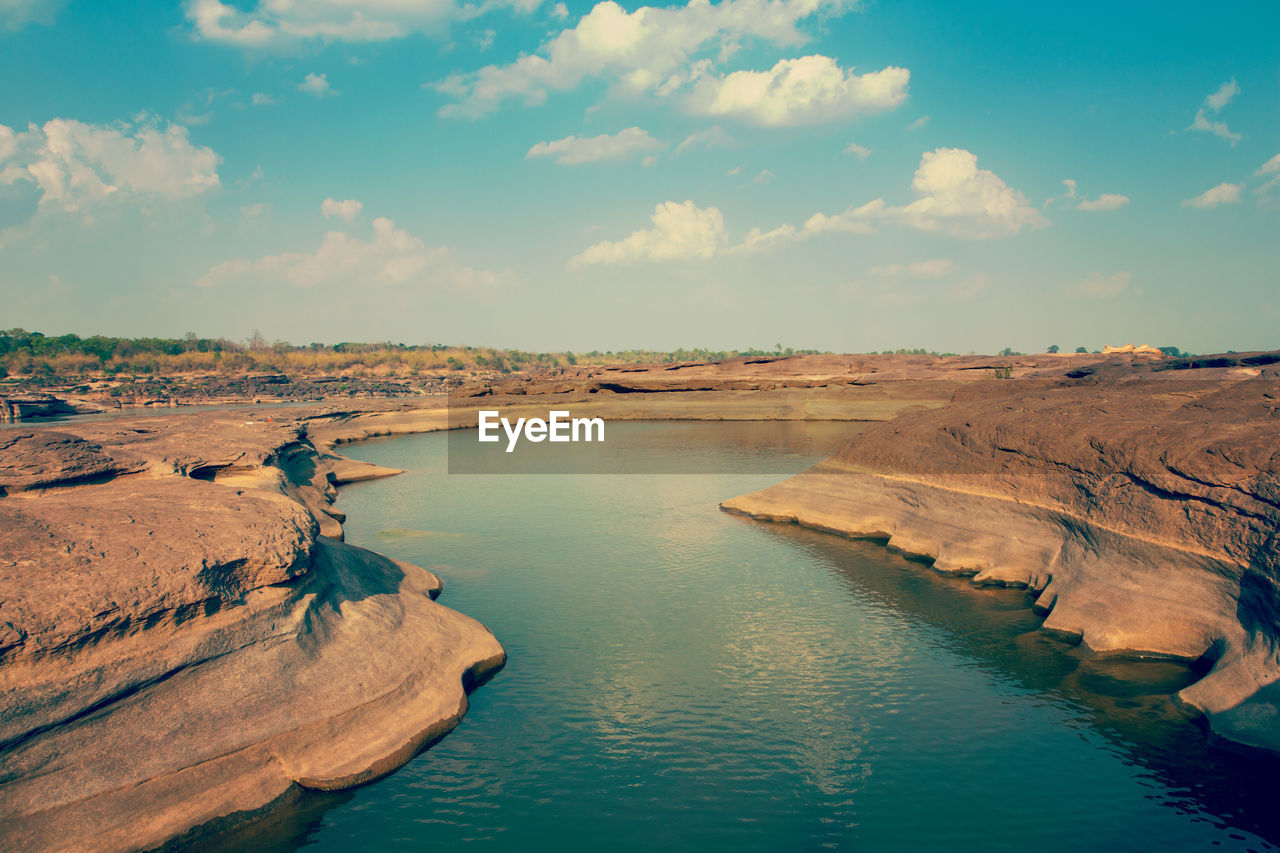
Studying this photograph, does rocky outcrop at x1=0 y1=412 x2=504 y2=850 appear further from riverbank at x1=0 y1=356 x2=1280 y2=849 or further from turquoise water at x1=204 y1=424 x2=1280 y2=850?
turquoise water at x1=204 y1=424 x2=1280 y2=850

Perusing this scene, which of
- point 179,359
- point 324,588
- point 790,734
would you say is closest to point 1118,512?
point 790,734

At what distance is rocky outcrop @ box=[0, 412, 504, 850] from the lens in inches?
336

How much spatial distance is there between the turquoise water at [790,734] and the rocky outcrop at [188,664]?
2.75 ft

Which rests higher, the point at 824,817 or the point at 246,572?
the point at 246,572

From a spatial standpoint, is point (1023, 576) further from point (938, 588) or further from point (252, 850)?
point (252, 850)

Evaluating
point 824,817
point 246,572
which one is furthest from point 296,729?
point 824,817

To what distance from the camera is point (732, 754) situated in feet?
36.0

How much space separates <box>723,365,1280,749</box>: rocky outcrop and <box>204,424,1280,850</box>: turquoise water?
879 mm

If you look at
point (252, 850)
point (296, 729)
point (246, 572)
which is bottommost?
point (252, 850)

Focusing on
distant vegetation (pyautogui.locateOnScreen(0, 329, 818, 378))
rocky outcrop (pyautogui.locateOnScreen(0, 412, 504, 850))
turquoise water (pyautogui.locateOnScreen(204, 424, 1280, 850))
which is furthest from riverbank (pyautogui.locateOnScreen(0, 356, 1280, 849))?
distant vegetation (pyautogui.locateOnScreen(0, 329, 818, 378))

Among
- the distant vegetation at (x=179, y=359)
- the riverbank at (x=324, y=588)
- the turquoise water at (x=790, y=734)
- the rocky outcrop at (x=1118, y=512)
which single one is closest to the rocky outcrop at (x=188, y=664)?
the riverbank at (x=324, y=588)

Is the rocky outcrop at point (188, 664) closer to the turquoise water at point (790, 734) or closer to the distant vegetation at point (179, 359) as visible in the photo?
the turquoise water at point (790, 734)

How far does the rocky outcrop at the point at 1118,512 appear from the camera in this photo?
12484 mm

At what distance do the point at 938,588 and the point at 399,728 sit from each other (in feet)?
48.5
